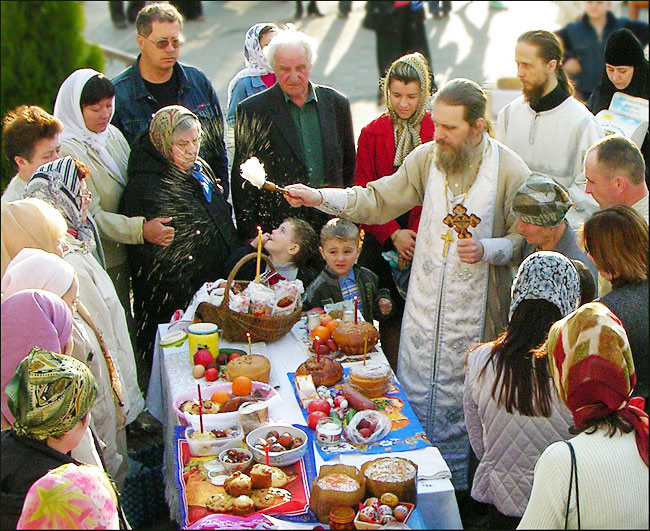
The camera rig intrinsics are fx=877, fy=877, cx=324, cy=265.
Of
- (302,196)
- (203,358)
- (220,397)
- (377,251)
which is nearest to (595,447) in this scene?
(220,397)

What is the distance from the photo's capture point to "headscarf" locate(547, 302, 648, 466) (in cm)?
253

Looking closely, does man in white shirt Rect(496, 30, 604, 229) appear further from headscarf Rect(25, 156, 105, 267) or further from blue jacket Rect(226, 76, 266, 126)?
headscarf Rect(25, 156, 105, 267)

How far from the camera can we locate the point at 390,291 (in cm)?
522

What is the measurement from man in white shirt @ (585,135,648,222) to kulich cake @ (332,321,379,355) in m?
1.26

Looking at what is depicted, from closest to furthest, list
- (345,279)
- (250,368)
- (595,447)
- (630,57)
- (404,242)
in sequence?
(595,447)
(250,368)
(345,279)
(404,242)
(630,57)

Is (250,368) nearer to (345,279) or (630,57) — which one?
(345,279)

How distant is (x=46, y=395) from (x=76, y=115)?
8.80ft

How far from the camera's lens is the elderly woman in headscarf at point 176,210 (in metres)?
4.88

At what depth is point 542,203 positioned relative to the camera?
160 inches

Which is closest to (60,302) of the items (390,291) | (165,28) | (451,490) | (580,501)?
(451,490)

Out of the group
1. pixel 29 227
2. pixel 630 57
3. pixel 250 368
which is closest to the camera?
pixel 29 227

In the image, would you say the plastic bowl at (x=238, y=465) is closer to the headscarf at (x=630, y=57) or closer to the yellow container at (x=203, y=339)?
the yellow container at (x=203, y=339)

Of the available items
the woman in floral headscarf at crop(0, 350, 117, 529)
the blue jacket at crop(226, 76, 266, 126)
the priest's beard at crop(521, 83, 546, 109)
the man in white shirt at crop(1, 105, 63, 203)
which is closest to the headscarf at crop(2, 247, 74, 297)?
the woman in floral headscarf at crop(0, 350, 117, 529)

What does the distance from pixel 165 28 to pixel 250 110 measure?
81 centimetres
